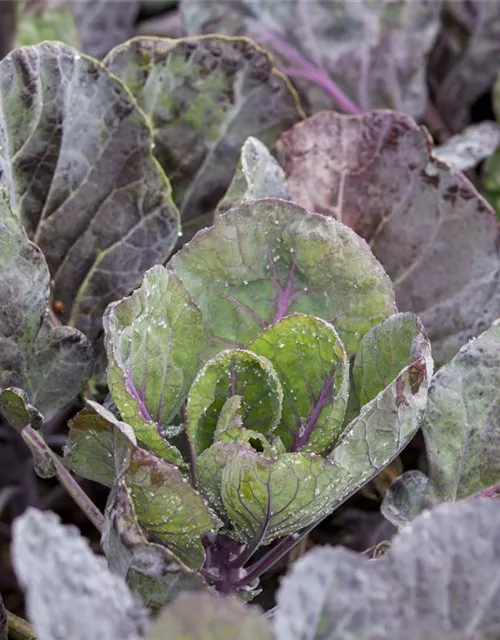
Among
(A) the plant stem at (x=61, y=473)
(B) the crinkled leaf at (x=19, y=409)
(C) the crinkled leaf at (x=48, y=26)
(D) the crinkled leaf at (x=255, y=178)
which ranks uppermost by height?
(D) the crinkled leaf at (x=255, y=178)

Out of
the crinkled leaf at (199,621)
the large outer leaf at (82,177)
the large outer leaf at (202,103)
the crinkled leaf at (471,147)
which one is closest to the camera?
the crinkled leaf at (199,621)

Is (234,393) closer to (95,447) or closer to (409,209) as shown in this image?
(95,447)

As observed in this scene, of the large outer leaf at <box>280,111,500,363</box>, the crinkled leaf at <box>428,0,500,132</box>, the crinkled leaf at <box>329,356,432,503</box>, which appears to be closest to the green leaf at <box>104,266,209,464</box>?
the crinkled leaf at <box>329,356,432,503</box>

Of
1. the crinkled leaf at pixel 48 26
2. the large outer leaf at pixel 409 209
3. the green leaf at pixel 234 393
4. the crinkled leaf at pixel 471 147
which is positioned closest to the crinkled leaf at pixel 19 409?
the green leaf at pixel 234 393

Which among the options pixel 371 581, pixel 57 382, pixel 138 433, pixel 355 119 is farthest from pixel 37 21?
pixel 371 581

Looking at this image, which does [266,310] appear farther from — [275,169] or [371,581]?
[371,581]

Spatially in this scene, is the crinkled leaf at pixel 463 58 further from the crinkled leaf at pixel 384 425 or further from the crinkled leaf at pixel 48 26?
the crinkled leaf at pixel 384 425

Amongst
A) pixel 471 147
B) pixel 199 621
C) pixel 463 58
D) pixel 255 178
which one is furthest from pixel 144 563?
pixel 463 58
